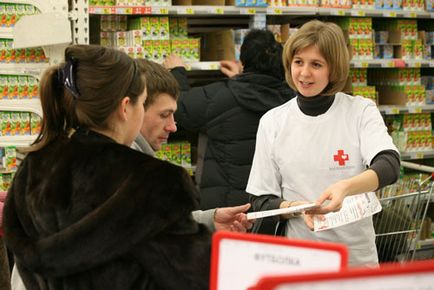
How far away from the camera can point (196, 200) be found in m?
1.82

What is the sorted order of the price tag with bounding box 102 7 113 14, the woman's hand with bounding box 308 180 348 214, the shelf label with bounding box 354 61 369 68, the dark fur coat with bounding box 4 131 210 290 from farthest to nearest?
the shelf label with bounding box 354 61 369 68 < the price tag with bounding box 102 7 113 14 < the woman's hand with bounding box 308 180 348 214 < the dark fur coat with bounding box 4 131 210 290

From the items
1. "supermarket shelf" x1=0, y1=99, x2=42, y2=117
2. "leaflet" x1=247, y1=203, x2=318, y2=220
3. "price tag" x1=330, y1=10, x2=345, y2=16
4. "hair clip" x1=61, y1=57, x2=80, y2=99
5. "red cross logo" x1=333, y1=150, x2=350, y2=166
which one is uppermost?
"price tag" x1=330, y1=10, x2=345, y2=16

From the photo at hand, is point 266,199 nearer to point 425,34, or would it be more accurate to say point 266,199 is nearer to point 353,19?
point 353,19

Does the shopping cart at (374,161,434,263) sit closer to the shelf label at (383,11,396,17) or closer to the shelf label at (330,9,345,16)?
the shelf label at (330,9,345,16)

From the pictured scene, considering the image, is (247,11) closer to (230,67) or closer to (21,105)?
(230,67)

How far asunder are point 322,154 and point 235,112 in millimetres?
1564

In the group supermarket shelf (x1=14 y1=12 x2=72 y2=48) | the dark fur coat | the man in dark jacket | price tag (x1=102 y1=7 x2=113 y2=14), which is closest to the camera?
the dark fur coat

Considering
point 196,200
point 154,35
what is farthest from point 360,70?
point 196,200

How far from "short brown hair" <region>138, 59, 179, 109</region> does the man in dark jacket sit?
5.18 ft

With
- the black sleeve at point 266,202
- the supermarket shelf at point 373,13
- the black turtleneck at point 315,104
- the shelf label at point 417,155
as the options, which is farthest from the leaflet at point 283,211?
the shelf label at point 417,155

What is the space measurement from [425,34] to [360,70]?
0.88 m

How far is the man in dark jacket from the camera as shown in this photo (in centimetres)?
400

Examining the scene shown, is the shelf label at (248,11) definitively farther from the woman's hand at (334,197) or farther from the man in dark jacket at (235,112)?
the woman's hand at (334,197)

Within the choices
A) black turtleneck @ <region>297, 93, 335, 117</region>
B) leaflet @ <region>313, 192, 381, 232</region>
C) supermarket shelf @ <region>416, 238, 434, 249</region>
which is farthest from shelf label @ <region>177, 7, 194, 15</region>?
leaflet @ <region>313, 192, 381, 232</region>
